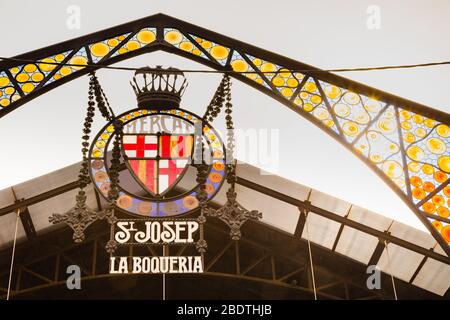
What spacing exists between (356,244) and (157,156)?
289 inches

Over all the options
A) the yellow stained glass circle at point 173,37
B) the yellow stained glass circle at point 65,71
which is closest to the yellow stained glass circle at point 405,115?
the yellow stained glass circle at point 173,37

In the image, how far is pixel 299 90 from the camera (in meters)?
7.01

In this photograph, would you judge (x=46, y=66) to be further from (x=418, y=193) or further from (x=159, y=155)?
(x=418, y=193)

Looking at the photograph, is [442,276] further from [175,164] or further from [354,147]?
[175,164]

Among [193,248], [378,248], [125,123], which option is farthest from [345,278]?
[125,123]

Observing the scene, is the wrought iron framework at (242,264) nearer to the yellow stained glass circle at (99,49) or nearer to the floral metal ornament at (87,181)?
the floral metal ornament at (87,181)

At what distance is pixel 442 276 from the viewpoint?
41.0 ft

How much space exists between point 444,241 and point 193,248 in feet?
30.2

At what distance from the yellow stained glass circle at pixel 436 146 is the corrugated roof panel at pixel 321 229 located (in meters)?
6.25

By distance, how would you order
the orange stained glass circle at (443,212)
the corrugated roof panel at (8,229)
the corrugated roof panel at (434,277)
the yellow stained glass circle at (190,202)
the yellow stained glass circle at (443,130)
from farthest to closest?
the corrugated roof panel at (8,229) < the corrugated roof panel at (434,277) < the yellow stained glass circle at (190,202) < the yellow stained glass circle at (443,130) < the orange stained glass circle at (443,212)

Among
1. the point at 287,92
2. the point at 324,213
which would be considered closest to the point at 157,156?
the point at 287,92

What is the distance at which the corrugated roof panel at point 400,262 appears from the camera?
12.3 metres

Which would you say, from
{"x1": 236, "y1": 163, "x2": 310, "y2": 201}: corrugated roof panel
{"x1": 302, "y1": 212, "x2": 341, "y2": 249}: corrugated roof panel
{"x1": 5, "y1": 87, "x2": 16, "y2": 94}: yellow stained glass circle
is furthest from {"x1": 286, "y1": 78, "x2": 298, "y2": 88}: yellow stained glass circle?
{"x1": 302, "y1": 212, "x2": 341, "y2": 249}: corrugated roof panel

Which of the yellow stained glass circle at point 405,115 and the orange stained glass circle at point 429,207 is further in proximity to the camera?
the yellow stained glass circle at point 405,115
